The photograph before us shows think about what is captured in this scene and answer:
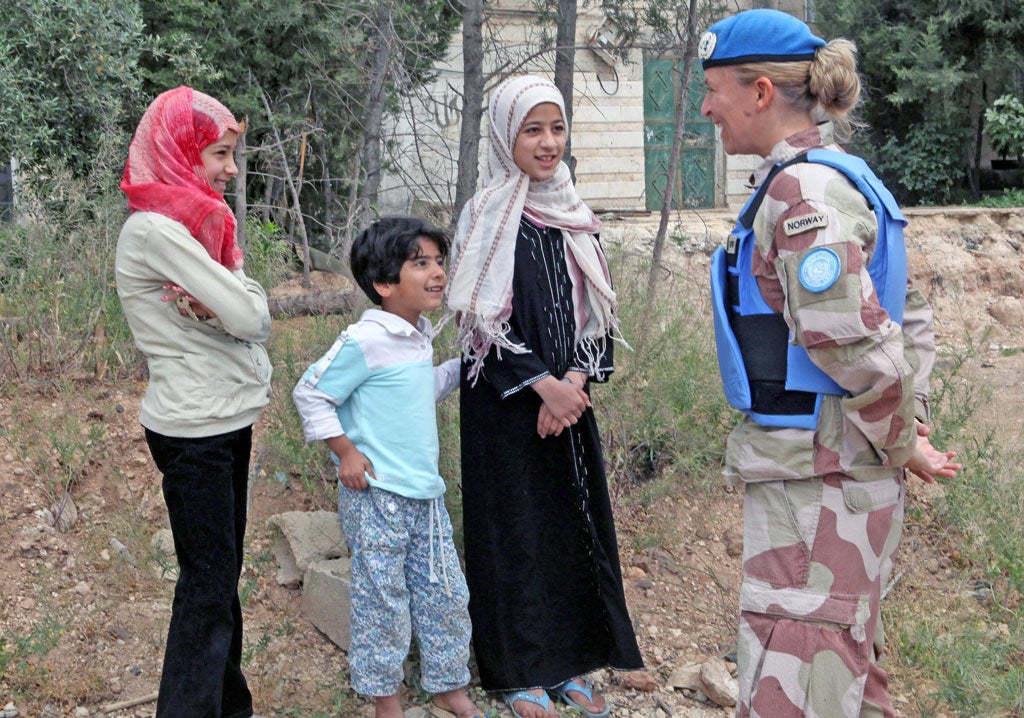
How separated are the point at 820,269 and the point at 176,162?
1.66 metres

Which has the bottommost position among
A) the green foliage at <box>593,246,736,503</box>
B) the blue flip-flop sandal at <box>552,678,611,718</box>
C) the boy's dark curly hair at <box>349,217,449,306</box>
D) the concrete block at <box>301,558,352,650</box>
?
the blue flip-flop sandal at <box>552,678,611,718</box>

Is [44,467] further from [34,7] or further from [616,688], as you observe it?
[34,7]

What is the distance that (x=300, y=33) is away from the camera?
30.0ft

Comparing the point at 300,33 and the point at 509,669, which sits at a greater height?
the point at 300,33

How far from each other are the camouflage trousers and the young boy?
1073 mm

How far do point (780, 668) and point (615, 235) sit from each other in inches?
348

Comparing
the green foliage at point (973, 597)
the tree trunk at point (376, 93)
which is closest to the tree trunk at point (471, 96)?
the tree trunk at point (376, 93)

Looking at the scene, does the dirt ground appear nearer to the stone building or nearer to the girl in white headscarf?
the girl in white headscarf

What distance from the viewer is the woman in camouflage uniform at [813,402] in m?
1.90

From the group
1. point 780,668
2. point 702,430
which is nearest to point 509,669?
point 780,668

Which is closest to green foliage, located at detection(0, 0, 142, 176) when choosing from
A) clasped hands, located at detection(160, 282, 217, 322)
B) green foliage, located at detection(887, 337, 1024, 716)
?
clasped hands, located at detection(160, 282, 217, 322)

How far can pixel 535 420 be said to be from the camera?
119 inches

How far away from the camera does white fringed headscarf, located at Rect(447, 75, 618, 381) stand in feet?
9.45

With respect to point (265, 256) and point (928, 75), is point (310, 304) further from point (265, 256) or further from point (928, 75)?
point (928, 75)
